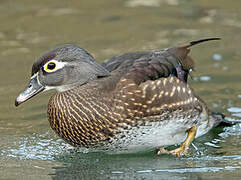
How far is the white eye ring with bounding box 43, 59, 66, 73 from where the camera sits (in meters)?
6.30

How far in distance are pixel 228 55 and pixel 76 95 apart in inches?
155

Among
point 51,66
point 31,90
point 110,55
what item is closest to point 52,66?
point 51,66

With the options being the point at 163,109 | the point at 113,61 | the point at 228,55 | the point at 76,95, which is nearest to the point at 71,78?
the point at 76,95

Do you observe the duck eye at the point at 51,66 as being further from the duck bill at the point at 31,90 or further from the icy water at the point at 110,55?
the icy water at the point at 110,55

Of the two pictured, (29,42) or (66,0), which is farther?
(66,0)

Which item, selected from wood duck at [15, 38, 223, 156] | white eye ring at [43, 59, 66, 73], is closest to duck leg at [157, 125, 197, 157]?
wood duck at [15, 38, 223, 156]

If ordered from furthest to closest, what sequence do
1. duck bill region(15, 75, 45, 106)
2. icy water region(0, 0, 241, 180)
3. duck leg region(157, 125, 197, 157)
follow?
duck leg region(157, 125, 197, 157), duck bill region(15, 75, 45, 106), icy water region(0, 0, 241, 180)

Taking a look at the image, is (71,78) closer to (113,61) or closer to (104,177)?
(113,61)

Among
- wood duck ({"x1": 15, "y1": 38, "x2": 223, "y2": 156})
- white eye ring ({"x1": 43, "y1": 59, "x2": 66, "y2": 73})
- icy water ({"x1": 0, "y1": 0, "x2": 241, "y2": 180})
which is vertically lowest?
icy water ({"x1": 0, "y1": 0, "x2": 241, "y2": 180})

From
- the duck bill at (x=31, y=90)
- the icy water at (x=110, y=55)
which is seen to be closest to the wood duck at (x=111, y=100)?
the duck bill at (x=31, y=90)

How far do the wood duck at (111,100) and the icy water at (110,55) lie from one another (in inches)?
11.5

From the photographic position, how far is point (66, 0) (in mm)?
12617

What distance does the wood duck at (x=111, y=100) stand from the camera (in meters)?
6.25

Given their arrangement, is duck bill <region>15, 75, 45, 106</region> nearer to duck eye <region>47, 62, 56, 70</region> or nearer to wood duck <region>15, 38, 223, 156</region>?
wood duck <region>15, 38, 223, 156</region>
